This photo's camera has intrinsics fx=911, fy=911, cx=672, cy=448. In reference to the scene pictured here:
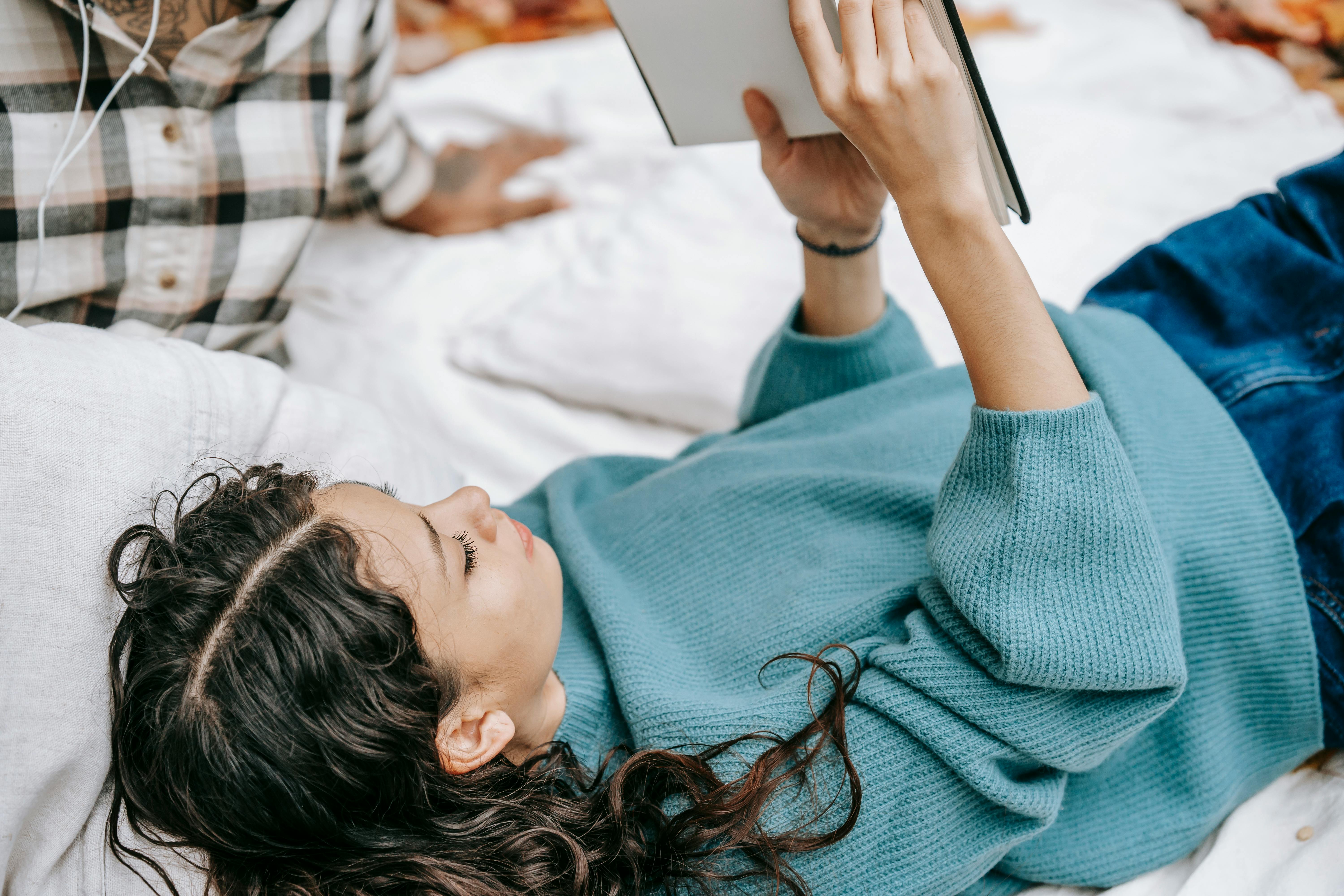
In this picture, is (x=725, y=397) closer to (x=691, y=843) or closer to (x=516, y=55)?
(x=691, y=843)

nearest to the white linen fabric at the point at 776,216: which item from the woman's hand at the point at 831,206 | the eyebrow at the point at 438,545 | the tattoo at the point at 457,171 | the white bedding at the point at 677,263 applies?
the white bedding at the point at 677,263

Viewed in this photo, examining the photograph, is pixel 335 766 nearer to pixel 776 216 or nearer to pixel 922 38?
pixel 922 38

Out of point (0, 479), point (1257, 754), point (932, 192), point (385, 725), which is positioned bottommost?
point (1257, 754)

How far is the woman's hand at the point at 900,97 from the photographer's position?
0.65 m

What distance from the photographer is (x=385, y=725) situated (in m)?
0.68

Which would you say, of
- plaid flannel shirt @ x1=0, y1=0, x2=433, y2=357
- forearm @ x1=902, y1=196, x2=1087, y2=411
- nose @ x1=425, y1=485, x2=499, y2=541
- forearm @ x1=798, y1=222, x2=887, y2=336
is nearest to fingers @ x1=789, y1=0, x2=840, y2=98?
forearm @ x1=902, y1=196, x2=1087, y2=411

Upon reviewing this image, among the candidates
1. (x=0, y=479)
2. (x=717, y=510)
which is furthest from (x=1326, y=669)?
(x=0, y=479)

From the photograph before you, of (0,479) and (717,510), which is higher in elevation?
(0,479)

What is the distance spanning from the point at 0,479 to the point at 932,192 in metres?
0.74

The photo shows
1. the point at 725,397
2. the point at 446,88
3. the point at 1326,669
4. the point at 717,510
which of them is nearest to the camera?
the point at 1326,669

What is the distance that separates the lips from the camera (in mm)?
813

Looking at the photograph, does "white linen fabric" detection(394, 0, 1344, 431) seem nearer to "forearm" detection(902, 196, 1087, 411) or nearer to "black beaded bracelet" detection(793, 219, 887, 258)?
"black beaded bracelet" detection(793, 219, 887, 258)

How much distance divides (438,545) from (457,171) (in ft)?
3.55

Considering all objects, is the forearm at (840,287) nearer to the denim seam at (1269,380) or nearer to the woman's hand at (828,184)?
the woman's hand at (828,184)
